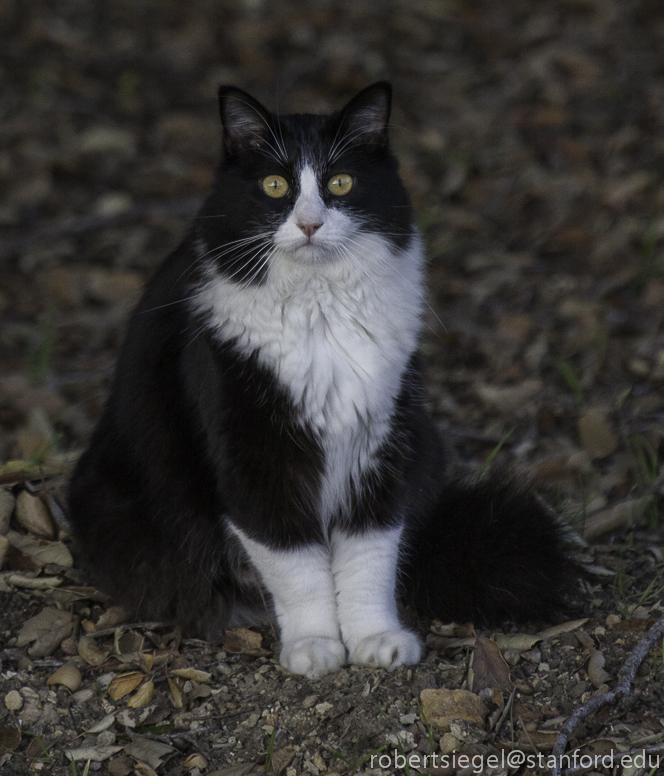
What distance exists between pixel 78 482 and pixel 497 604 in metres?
1.28

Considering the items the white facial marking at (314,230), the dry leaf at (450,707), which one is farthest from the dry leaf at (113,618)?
the white facial marking at (314,230)

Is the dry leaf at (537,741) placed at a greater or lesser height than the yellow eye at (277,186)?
lesser

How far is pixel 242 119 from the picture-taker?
2346mm

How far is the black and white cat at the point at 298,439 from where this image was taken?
89.8 inches

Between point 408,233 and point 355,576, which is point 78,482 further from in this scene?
point 408,233

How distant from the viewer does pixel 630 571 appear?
9.02 ft

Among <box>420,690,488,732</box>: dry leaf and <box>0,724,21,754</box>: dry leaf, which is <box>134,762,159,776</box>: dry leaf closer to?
<box>0,724,21,754</box>: dry leaf

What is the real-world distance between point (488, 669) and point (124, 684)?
3.08 ft

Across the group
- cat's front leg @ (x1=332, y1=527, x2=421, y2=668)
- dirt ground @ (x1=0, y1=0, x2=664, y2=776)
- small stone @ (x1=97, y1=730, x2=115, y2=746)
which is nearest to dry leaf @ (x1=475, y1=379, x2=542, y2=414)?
dirt ground @ (x1=0, y1=0, x2=664, y2=776)

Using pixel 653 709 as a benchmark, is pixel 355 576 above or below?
above

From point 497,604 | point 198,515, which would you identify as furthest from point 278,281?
point 497,604

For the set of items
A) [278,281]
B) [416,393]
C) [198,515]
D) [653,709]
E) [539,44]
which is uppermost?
[539,44]

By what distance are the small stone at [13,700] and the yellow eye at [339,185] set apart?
1.51 meters

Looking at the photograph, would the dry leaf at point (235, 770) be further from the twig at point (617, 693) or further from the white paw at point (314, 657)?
the twig at point (617, 693)
